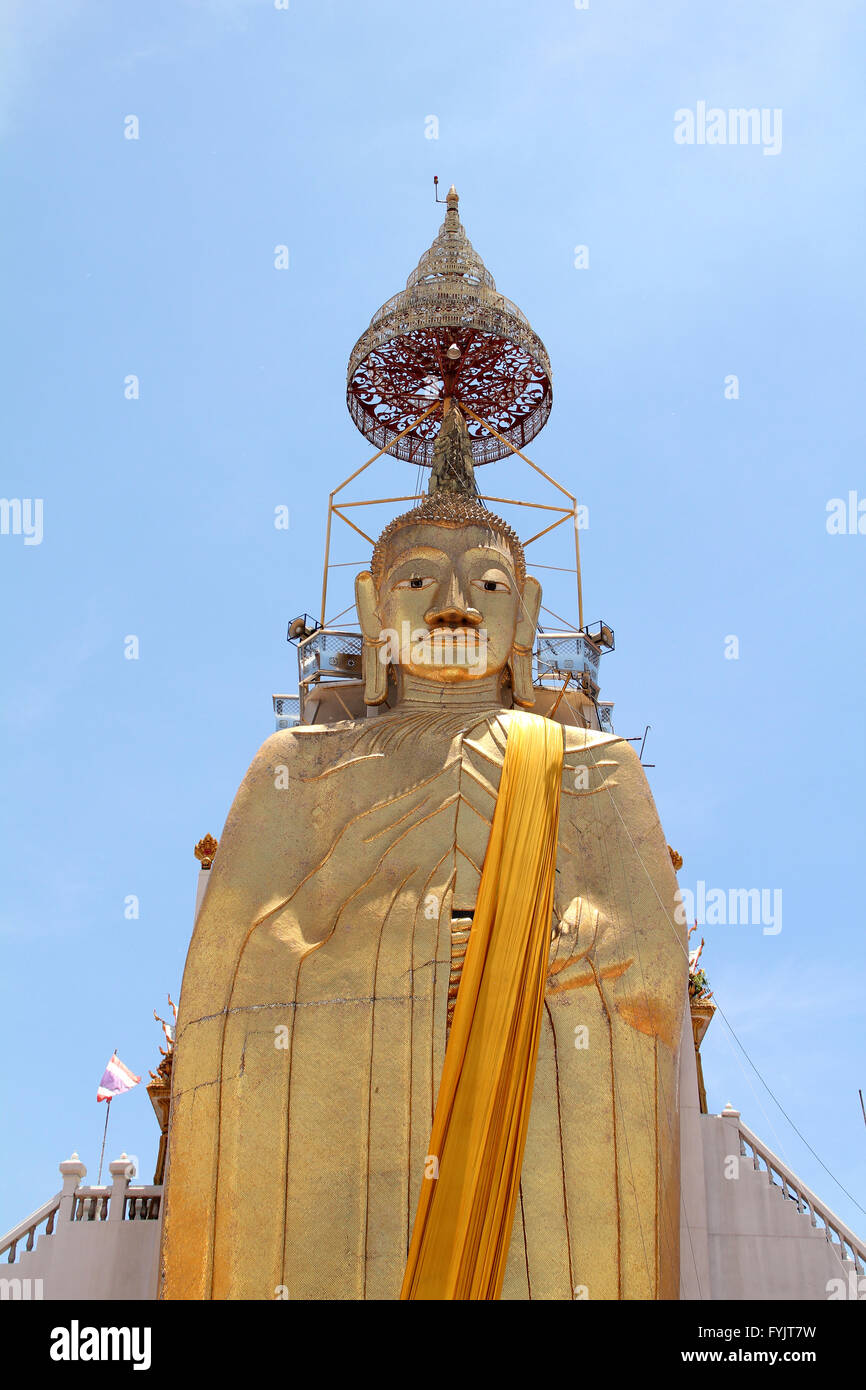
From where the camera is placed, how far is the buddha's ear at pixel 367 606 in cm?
1088

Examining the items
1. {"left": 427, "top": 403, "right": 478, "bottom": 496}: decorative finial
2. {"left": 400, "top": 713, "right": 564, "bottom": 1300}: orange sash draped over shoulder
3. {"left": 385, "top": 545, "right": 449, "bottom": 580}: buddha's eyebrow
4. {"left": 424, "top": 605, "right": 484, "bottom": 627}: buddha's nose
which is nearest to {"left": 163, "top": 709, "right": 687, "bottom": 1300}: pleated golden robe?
{"left": 400, "top": 713, "right": 564, "bottom": 1300}: orange sash draped over shoulder

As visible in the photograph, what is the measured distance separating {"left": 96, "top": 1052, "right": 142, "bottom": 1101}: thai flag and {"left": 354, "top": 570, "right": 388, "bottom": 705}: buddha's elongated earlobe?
3.72 m

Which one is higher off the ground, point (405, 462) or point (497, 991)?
point (405, 462)

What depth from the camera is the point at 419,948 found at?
8875mm

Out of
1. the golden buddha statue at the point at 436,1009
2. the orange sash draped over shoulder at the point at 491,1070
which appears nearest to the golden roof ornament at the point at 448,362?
the golden buddha statue at the point at 436,1009

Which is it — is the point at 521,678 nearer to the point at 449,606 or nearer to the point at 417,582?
the point at 449,606

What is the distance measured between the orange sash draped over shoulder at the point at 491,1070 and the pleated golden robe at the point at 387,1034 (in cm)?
16

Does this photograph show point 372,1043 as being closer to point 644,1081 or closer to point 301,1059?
point 301,1059

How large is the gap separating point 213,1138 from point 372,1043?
101 centimetres

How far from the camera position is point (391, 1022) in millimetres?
8703

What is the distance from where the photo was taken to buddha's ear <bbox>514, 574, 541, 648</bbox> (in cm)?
1095
